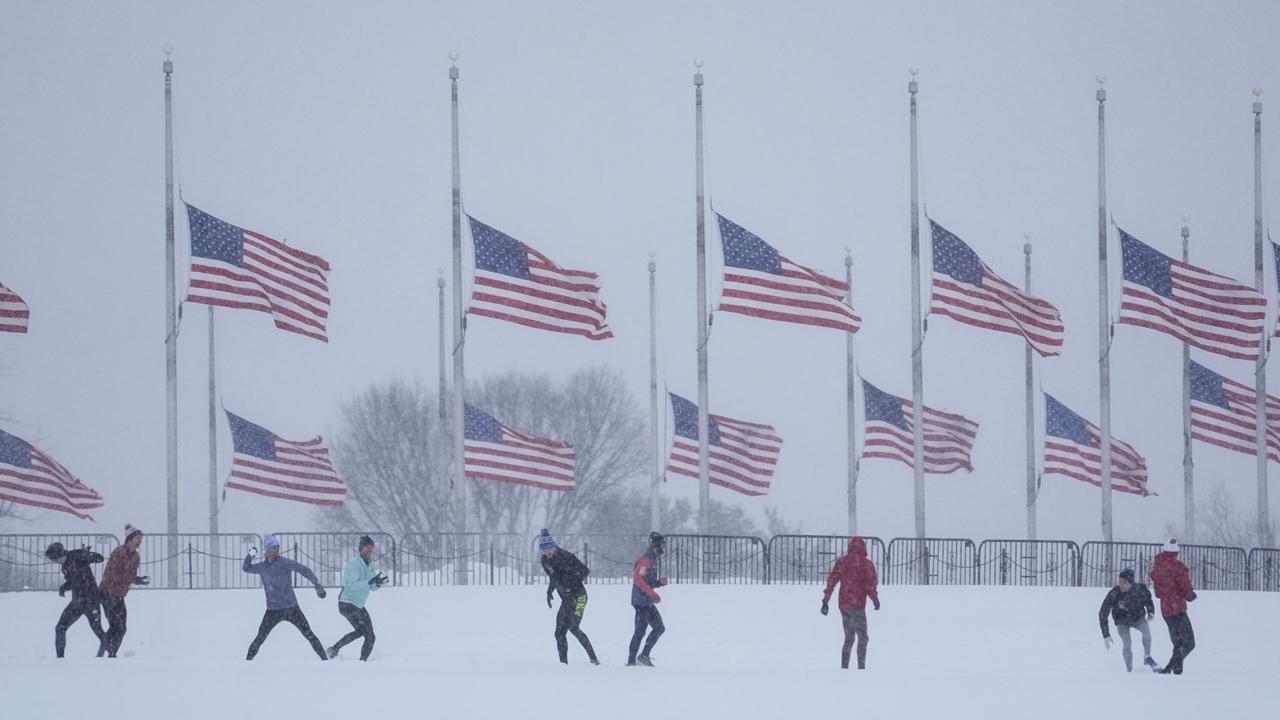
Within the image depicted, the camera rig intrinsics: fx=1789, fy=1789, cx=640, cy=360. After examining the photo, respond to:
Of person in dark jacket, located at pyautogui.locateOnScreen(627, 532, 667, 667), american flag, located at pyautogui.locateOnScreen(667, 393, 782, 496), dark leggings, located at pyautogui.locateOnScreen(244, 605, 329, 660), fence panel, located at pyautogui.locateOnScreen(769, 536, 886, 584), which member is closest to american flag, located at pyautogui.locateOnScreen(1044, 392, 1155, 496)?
fence panel, located at pyautogui.locateOnScreen(769, 536, 886, 584)

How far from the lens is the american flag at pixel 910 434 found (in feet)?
130

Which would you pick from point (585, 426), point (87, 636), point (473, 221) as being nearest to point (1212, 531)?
point (585, 426)

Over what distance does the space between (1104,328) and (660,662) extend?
18482 mm

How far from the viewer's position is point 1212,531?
93.1 metres

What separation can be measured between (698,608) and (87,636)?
10.3m

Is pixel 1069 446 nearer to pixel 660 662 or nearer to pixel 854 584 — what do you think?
pixel 660 662

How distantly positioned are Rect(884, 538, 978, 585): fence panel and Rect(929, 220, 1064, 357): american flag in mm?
5043

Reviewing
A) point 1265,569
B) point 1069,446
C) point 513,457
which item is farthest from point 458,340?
point 1265,569

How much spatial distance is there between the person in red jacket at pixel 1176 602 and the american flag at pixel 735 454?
16152mm

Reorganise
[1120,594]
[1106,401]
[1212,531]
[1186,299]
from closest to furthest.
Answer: [1120,594] < [1186,299] < [1106,401] < [1212,531]

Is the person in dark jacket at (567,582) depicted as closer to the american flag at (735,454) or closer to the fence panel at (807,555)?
the fence panel at (807,555)

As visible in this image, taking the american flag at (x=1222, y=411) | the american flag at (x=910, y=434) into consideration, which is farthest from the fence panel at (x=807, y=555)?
the american flag at (x=1222, y=411)

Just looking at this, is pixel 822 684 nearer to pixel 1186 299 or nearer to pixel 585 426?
pixel 1186 299

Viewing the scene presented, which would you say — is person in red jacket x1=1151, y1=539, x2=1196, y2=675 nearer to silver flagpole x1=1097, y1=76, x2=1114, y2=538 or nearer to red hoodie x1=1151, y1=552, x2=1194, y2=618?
red hoodie x1=1151, y1=552, x2=1194, y2=618
